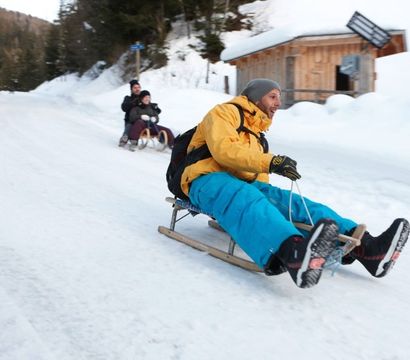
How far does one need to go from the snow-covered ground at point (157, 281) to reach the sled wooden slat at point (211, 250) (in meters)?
0.05

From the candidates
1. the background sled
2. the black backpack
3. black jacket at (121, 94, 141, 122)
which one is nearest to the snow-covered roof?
black jacket at (121, 94, 141, 122)

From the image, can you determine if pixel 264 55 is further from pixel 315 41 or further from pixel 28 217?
pixel 28 217

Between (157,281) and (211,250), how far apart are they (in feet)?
1.93

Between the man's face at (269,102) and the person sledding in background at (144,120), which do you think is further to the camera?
the person sledding in background at (144,120)

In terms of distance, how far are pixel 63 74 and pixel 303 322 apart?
36562 millimetres

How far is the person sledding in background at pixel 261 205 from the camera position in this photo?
2.49 m

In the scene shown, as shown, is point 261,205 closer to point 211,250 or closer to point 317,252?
point 317,252

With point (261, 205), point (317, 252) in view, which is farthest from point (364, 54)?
point (317, 252)

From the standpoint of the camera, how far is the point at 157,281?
2.78m

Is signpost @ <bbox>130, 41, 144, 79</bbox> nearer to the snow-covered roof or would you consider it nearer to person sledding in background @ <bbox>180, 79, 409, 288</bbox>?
the snow-covered roof

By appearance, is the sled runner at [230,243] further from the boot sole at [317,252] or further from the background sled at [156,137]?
the background sled at [156,137]

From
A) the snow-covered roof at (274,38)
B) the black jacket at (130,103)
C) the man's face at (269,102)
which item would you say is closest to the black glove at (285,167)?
the man's face at (269,102)

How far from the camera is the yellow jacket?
2.96 metres

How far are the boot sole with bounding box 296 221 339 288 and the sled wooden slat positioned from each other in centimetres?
44
